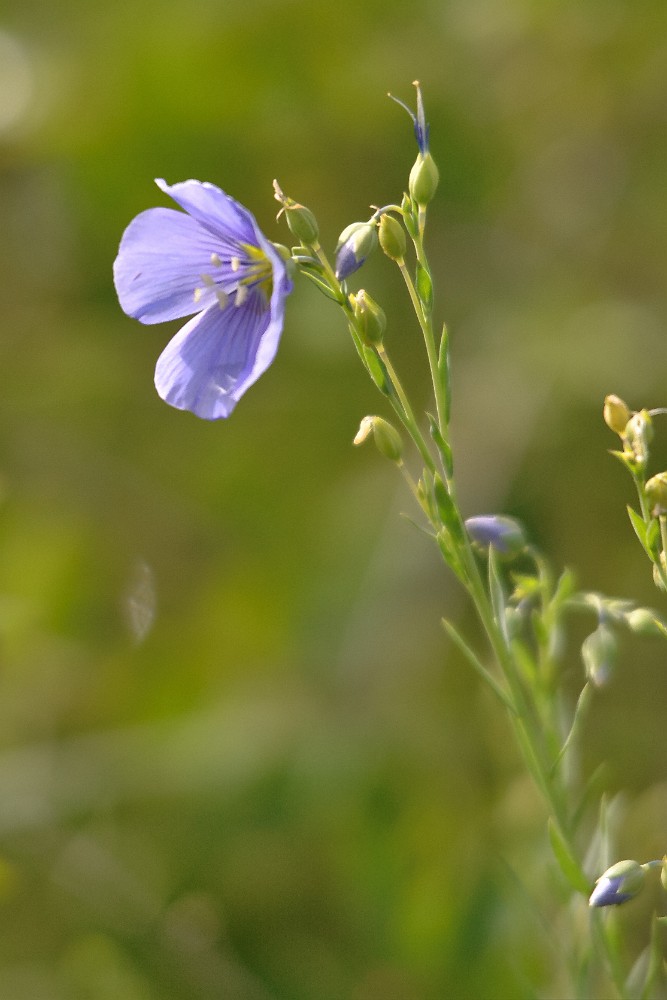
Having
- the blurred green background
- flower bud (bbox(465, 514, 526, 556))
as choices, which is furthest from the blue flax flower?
the blurred green background

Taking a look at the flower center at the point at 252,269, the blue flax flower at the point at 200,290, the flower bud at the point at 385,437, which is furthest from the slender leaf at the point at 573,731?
the flower center at the point at 252,269

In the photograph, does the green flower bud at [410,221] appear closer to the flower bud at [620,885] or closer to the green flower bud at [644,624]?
the green flower bud at [644,624]

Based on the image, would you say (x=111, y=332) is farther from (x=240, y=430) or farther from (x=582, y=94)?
(x=582, y=94)

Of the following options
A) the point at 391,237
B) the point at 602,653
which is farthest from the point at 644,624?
the point at 391,237

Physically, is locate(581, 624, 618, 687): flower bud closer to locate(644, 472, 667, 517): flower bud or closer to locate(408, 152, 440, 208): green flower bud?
locate(644, 472, 667, 517): flower bud

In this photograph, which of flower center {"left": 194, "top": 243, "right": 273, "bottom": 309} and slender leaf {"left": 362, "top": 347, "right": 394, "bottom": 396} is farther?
flower center {"left": 194, "top": 243, "right": 273, "bottom": 309}

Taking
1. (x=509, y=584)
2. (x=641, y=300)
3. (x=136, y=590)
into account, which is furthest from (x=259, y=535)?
(x=641, y=300)

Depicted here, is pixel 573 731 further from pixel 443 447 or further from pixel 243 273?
pixel 243 273
